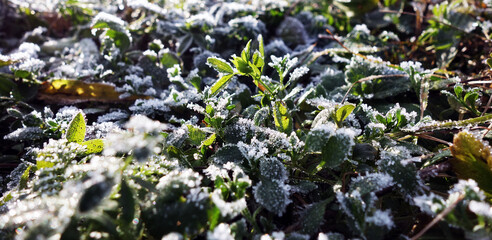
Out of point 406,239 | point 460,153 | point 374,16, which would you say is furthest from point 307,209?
point 374,16

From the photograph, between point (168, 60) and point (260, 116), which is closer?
point (260, 116)

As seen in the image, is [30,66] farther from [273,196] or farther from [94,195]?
[273,196]

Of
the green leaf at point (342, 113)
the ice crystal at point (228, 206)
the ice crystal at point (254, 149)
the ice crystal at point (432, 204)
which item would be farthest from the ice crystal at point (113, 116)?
the ice crystal at point (432, 204)

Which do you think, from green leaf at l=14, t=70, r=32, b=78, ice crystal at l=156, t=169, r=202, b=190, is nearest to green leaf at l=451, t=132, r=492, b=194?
ice crystal at l=156, t=169, r=202, b=190

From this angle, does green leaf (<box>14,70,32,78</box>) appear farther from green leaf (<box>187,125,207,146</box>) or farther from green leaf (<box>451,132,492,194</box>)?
green leaf (<box>451,132,492,194</box>)

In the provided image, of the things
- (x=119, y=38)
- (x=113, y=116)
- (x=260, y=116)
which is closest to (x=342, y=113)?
(x=260, y=116)

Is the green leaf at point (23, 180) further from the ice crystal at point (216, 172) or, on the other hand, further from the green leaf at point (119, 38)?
the green leaf at point (119, 38)

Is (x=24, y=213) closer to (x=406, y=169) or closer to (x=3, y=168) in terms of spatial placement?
(x=3, y=168)
